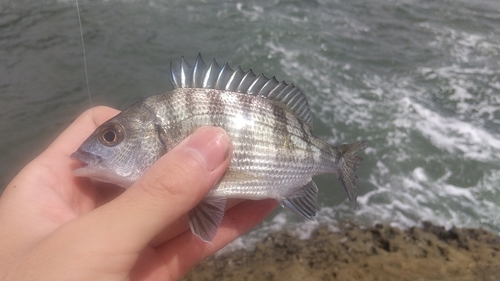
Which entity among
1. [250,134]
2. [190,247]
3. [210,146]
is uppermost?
[210,146]

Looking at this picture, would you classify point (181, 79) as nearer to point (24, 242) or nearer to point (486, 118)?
point (24, 242)

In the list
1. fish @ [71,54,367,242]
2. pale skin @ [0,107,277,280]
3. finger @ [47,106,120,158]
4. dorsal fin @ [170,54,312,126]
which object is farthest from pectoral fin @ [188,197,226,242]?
finger @ [47,106,120,158]

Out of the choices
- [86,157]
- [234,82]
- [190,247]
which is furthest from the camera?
[190,247]

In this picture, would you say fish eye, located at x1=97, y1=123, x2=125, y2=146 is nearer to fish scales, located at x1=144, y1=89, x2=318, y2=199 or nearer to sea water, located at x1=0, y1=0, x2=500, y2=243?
fish scales, located at x1=144, y1=89, x2=318, y2=199

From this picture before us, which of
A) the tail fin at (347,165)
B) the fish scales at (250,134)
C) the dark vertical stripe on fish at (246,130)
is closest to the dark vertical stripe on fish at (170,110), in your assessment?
the fish scales at (250,134)

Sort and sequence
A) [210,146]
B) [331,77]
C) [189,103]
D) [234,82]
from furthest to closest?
[331,77]
[234,82]
[189,103]
[210,146]

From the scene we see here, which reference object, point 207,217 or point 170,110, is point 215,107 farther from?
point 207,217

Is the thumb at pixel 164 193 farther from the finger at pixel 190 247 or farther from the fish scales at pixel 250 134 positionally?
the finger at pixel 190 247

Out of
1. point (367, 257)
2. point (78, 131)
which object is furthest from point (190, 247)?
point (367, 257)
